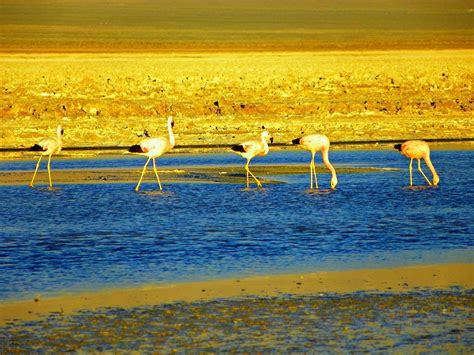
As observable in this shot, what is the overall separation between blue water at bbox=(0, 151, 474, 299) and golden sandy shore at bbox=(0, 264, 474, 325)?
0.30m

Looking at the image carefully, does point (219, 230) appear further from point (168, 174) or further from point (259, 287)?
point (168, 174)

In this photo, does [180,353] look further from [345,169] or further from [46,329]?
[345,169]

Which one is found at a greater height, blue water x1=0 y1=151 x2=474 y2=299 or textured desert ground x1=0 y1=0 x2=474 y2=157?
textured desert ground x1=0 y1=0 x2=474 y2=157

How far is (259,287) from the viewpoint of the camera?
32.5ft

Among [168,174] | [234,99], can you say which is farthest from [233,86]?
[168,174]

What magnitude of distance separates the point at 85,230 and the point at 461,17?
84.4 m

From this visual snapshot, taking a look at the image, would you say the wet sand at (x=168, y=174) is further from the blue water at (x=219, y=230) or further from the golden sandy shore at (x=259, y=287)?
the golden sandy shore at (x=259, y=287)

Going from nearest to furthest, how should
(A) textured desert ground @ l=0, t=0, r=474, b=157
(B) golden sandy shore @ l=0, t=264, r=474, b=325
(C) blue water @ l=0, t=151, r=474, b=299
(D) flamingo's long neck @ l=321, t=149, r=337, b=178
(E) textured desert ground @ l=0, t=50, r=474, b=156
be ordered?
(B) golden sandy shore @ l=0, t=264, r=474, b=325 → (C) blue water @ l=0, t=151, r=474, b=299 → (D) flamingo's long neck @ l=321, t=149, r=337, b=178 → (E) textured desert ground @ l=0, t=50, r=474, b=156 → (A) textured desert ground @ l=0, t=0, r=474, b=157

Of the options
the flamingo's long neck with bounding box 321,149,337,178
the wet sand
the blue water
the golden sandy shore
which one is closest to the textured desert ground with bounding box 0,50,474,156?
the wet sand

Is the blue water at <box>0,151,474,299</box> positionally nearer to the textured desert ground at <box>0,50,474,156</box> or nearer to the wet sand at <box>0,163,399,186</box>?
the wet sand at <box>0,163,399,186</box>

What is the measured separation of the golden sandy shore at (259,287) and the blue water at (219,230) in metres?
0.30

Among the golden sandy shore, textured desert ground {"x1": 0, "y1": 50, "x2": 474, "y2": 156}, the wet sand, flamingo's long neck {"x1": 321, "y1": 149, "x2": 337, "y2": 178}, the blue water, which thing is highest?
textured desert ground {"x1": 0, "y1": 50, "x2": 474, "y2": 156}

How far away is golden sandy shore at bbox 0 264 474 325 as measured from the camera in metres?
9.20

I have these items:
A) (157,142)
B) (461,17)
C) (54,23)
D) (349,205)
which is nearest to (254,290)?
(349,205)
